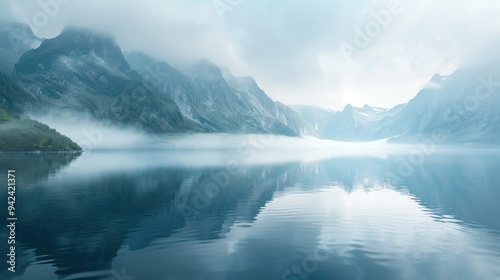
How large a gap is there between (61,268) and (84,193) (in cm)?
4946

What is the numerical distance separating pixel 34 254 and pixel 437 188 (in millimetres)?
97427

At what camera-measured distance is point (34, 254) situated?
34531mm

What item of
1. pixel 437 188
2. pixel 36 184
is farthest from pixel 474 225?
pixel 36 184

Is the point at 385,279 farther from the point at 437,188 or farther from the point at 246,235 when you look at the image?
the point at 437,188

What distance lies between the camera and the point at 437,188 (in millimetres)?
94188

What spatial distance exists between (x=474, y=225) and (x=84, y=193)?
77463 mm

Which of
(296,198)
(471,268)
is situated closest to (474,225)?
(471,268)

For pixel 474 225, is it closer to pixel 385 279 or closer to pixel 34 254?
pixel 385 279

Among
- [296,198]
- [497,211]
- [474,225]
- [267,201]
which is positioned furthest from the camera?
[296,198]

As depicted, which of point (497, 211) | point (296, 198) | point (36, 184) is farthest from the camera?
point (36, 184)

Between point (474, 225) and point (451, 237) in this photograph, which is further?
point (474, 225)

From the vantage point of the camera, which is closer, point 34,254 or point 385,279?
point 385,279

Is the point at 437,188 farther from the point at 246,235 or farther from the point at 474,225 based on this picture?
the point at 246,235

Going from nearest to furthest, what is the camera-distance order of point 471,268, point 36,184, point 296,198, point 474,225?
point 471,268, point 474,225, point 296,198, point 36,184
